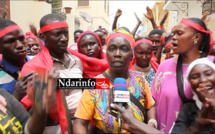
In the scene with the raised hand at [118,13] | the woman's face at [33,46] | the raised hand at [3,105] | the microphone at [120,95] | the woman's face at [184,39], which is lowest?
the raised hand at [3,105]

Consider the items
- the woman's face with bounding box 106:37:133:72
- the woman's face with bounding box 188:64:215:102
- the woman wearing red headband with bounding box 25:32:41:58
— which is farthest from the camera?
the woman wearing red headband with bounding box 25:32:41:58

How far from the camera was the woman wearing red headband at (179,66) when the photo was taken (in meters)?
2.37

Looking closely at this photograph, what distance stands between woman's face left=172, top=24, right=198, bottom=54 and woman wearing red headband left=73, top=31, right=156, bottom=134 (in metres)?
0.64

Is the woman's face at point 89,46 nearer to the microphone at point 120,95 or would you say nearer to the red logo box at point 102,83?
the red logo box at point 102,83

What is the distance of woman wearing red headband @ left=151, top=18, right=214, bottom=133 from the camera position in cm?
237

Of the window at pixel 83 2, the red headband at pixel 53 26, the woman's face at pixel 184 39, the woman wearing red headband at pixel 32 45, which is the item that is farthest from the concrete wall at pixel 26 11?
the window at pixel 83 2

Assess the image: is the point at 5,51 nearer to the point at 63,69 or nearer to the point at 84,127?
the point at 63,69

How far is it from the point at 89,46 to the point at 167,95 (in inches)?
70.3

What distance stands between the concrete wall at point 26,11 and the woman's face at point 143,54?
16.3 ft

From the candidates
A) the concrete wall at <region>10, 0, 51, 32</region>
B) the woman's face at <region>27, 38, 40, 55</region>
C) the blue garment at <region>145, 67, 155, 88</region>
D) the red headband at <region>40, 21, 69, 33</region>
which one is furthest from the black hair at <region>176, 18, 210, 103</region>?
the concrete wall at <region>10, 0, 51, 32</region>

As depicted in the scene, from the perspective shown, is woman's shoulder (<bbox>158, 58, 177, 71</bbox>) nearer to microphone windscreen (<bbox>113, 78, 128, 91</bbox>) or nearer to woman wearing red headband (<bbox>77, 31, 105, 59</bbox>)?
microphone windscreen (<bbox>113, 78, 128, 91</bbox>)

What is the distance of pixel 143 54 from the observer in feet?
12.7

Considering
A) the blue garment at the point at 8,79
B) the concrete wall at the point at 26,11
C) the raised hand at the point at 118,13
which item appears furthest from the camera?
the concrete wall at the point at 26,11

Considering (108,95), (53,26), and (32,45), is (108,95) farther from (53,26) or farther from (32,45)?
(32,45)
